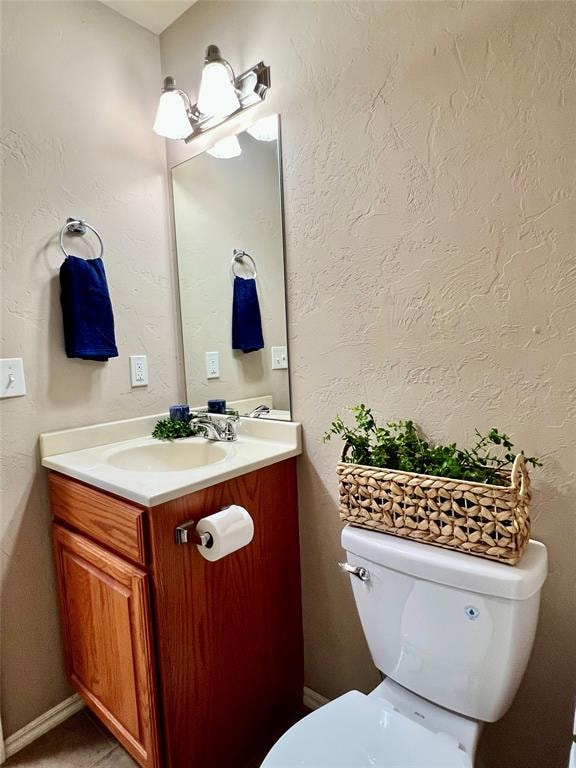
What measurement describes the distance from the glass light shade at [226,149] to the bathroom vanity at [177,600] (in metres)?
0.98

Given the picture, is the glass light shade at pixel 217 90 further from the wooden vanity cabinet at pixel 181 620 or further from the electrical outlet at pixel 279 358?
the wooden vanity cabinet at pixel 181 620

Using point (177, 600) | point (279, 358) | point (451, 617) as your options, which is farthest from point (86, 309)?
point (451, 617)

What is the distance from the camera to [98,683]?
1.29m

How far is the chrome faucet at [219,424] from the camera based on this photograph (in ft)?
5.02

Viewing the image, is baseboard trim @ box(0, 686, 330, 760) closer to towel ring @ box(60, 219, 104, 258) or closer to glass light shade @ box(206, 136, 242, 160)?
towel ring @ box(60, 219, 104, 258)

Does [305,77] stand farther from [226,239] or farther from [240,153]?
[226,239]

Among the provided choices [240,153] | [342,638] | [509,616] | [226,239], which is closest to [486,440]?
[509,616]

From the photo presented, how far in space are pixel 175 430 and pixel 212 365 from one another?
0.30 metres

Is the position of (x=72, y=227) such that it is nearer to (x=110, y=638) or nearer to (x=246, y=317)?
(x=246, y=317)

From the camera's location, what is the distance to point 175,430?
161 centimetres

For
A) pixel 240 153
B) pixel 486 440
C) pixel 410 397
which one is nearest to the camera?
pixel 486 440

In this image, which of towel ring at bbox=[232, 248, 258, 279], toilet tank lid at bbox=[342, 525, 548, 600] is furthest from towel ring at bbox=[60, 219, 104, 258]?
toilet tank lid at bbox=[342, 525, 548, 600]

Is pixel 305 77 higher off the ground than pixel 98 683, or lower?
higher

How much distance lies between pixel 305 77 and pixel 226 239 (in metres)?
0.57
